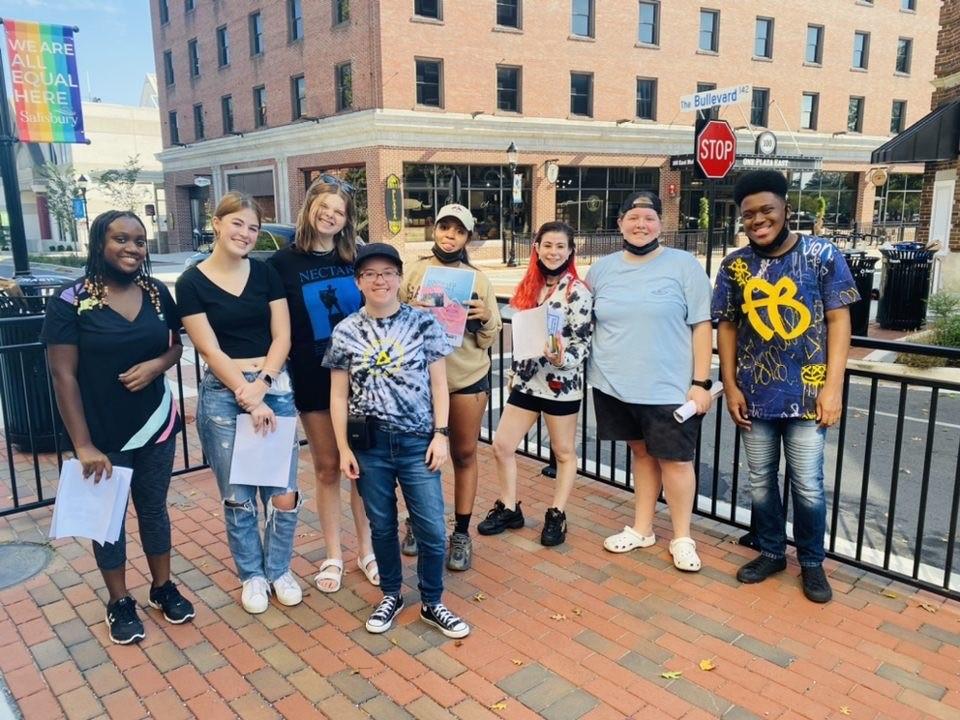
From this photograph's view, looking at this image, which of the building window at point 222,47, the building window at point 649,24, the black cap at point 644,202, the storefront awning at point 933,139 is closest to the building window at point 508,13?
the building window at point 649,24

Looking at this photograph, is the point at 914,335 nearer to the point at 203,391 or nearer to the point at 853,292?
the point at 853,292

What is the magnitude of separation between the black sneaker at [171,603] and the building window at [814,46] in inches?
1563

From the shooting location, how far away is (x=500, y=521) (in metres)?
4.43

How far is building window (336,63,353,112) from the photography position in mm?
27734

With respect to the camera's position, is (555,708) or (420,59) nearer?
(555,708)

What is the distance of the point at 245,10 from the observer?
32.2 meters

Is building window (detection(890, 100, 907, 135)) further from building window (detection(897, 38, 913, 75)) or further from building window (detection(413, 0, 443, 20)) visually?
building window (detection(413, 0, 443, 20))

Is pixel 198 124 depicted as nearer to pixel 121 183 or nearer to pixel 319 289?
pixel 121 183

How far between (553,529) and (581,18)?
2990cm

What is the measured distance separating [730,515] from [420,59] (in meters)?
25.6

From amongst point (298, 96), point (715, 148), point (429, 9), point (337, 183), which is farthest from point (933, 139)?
point (298, 96)

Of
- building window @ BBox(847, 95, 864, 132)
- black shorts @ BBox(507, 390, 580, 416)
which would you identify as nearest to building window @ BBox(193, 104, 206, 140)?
building window @ BBox(847, 95, 864, 132)

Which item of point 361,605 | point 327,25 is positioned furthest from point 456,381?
point 327,25

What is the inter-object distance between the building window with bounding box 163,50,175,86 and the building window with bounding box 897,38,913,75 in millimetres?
38245
